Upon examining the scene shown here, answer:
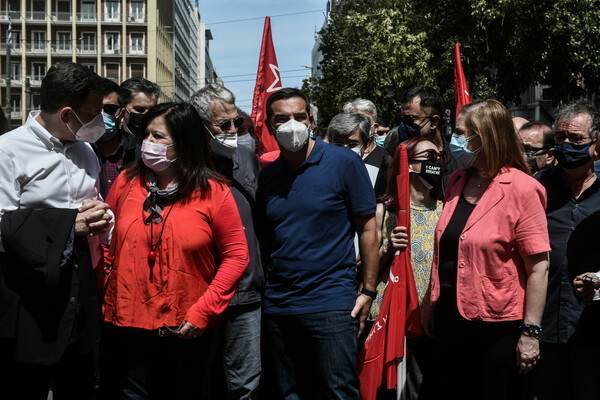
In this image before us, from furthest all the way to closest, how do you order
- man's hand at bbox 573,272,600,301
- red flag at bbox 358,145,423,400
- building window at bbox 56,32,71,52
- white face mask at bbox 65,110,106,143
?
building window at bbox 56,32,71,52, red flag at bbox 358,145,423,400, man's hand at bbox 573,272,600,301, white face mask at bbox 65,110,106,143

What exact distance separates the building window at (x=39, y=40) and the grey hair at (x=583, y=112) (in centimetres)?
7341

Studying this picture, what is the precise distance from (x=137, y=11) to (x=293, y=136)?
7397 cm

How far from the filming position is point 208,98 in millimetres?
4258

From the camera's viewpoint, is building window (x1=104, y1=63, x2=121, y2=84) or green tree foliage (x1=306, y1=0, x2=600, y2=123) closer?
green tree foliage (x1=306, y1=0, x2=600, y2=123)

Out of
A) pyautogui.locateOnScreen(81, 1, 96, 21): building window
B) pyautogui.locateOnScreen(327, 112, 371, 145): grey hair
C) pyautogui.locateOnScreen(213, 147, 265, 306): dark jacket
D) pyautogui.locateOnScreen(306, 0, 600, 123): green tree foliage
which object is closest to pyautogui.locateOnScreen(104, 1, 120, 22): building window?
pyautogui.locateOnScreen(81, 1, 96, 21): building window

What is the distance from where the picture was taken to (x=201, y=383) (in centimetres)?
346

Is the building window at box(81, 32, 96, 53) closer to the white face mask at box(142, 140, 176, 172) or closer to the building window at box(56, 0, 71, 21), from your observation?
the building window at box(56, 0, 71, 21)

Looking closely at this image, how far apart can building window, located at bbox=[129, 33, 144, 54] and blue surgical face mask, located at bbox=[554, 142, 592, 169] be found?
7168cm

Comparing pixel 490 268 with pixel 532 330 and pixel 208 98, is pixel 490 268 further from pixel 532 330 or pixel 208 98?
pixel 208 98

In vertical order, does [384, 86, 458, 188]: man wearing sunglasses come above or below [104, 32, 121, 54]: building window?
below

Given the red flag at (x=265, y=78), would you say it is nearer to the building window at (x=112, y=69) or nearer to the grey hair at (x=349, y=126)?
the grey hair at (x=349, y=126)

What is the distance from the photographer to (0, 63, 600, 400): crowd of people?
326 centimetres

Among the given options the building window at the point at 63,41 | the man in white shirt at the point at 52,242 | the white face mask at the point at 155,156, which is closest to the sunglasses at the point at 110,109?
the man in white shirt at the point at 52,242

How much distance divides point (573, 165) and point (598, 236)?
0.48 meters
